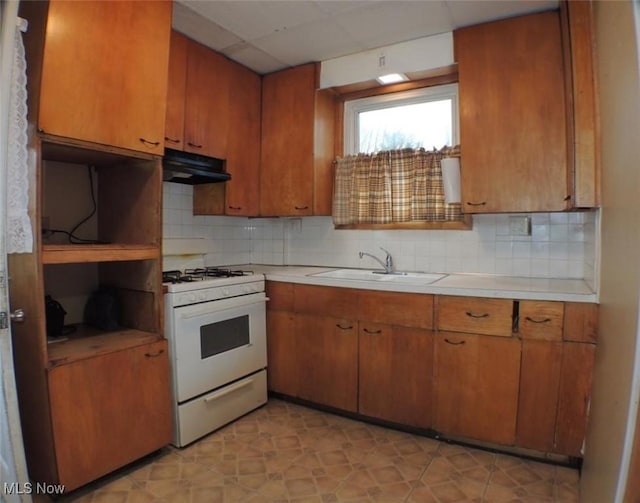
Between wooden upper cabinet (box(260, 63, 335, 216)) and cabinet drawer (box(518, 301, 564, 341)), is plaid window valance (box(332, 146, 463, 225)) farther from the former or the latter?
cabinet drawer (box(518, 301, 564, 341))

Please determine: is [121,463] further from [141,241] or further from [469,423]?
[469,423]

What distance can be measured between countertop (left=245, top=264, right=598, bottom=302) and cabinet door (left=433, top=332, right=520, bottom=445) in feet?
0.80

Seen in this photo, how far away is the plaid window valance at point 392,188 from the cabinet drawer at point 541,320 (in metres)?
0.82

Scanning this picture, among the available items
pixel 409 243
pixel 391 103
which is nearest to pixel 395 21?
pixel 391 103

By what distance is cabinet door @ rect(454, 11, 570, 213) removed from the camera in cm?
215

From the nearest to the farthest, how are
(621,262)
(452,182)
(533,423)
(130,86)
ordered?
(621,262) → (130,86) → (533,423) → (452,182)

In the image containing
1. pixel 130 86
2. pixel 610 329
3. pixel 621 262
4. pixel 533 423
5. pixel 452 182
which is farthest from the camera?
pixel 452 182

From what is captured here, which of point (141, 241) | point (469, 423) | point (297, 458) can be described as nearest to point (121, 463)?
point (297, 458)

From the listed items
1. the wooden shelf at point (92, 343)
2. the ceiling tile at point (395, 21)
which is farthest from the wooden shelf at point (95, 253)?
the ceiling tile at point (395, 21)

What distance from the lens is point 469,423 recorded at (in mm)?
2160

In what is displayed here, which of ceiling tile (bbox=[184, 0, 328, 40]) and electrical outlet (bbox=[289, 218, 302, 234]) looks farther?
electrical outlet (bbox=[289, 218, 302, 234])

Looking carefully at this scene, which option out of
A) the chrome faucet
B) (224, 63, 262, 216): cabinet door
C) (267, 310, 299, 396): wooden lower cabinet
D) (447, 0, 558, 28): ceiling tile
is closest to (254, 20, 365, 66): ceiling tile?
(224, 63, 262, 216): cabinet door

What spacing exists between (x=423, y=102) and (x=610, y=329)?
6.80 ft

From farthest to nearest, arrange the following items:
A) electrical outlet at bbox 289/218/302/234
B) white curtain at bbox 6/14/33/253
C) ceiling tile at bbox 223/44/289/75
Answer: electrical outlet at bbox 289/218/302/234 < ceiling tile at bbox 223/44/289/75 < white curtain at bbox 6/14/33/253
